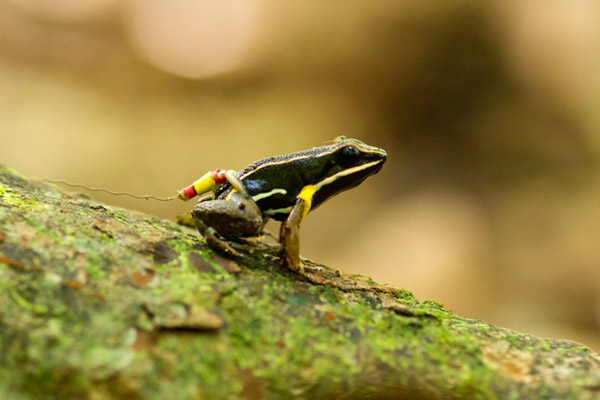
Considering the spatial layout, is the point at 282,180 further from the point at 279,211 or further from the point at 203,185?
the point at 203,185

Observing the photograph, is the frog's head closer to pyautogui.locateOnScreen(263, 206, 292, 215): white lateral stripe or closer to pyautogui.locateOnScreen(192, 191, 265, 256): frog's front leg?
pyautogui.locateOnScreen(263, 206, 292, 215): white lateral stripe

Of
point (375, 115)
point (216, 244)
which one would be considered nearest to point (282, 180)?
point (216, 244)

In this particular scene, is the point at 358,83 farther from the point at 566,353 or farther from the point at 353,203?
the point at 566,353

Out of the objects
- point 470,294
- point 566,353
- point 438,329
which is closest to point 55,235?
point 438,329

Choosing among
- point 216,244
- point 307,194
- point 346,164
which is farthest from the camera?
point 346,164

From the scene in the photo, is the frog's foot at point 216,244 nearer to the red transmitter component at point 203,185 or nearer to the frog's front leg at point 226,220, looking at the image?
the frog's front leg at point 226,220

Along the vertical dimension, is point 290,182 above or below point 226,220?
above
